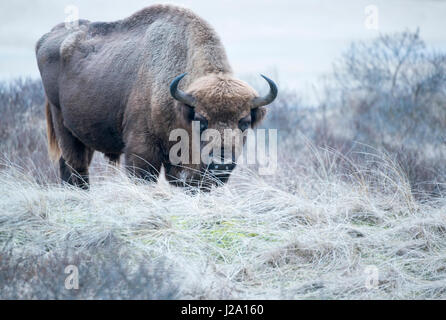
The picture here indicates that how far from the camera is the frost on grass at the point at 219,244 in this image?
3.69 metres

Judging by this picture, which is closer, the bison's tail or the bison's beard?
the bison's beard

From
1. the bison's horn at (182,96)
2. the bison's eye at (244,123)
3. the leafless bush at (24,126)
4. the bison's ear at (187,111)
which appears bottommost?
the leafless bush at (24,126)

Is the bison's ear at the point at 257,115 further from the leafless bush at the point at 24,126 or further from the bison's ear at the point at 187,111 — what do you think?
the leafless bush at the point at 24,126

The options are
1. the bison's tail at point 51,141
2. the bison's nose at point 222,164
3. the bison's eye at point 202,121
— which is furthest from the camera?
the bison's tail at point 51,141

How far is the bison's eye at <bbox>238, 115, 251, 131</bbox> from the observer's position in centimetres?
604

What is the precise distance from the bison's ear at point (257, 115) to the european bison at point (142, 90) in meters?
0.01

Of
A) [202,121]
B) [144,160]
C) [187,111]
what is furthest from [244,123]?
[144,160]

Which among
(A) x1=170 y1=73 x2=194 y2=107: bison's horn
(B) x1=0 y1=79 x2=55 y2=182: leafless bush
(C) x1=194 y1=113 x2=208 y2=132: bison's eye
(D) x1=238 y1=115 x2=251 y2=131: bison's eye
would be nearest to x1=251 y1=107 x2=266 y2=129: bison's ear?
(D) x1=238 y1=115 x2=251 y2=131: bison's eye

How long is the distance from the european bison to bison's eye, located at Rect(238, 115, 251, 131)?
0.04 ft

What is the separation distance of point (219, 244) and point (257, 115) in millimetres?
2247

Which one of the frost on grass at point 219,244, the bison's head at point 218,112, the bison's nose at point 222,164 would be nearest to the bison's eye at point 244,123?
the bison's head at point 218,112

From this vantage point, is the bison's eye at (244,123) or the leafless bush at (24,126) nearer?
the bison's eye at (244,123)

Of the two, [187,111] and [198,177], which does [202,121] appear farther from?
[198,177]

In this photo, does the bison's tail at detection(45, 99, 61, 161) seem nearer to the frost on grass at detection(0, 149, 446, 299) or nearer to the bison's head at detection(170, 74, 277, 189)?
the frost on grass at detection(0, 149, 446, 299)
